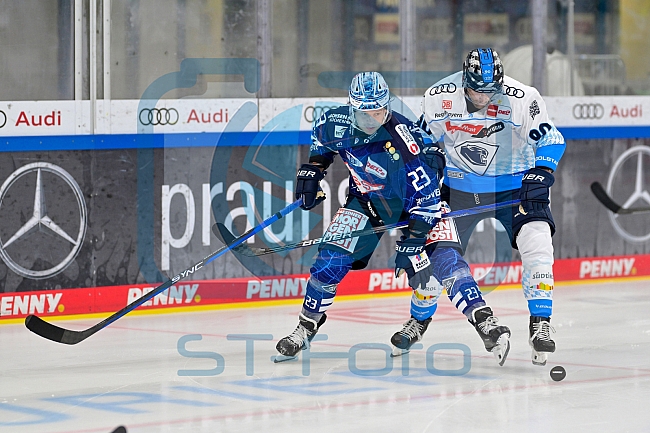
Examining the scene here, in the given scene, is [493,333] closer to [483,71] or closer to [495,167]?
[495,167]

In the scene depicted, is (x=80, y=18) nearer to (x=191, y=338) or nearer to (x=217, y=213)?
(x=217, y=213)

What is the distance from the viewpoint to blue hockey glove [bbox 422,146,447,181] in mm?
5559

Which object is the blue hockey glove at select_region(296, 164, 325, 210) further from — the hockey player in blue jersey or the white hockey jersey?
the white hockey jersey

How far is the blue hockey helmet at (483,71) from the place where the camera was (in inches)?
213

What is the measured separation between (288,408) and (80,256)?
10.4 feet

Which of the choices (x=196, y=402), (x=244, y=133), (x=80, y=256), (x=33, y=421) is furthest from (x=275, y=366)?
(x=244, y=133)

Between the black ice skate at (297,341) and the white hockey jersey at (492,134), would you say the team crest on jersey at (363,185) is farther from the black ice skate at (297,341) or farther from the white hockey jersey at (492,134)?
the black ice skate at (297,341)

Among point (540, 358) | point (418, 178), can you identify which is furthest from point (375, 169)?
point (540, 358)

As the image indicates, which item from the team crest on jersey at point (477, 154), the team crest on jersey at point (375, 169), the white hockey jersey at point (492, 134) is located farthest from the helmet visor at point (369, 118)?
the team crest on jersey at point (477, 154)

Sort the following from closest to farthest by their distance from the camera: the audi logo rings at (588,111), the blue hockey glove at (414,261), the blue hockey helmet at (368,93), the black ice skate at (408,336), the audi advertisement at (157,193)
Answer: the blue hockey helmet at (368,93) < the blue hockey glove at (414,261) < the black ice skate at (408,336) < the audi advertisement at (157,193) < the audi logo rings at (588,111)

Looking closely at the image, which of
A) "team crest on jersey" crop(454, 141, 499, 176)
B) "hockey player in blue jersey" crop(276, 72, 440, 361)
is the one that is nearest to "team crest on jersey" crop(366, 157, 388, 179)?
"hockey player in blue jersey" crop(276, 72, 440, 361)

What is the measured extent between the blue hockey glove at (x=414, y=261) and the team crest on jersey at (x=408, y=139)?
0.44 metres

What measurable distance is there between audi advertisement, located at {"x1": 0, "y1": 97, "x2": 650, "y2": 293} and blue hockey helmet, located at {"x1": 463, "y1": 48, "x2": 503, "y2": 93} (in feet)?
9.40

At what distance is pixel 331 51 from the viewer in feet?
27.7
